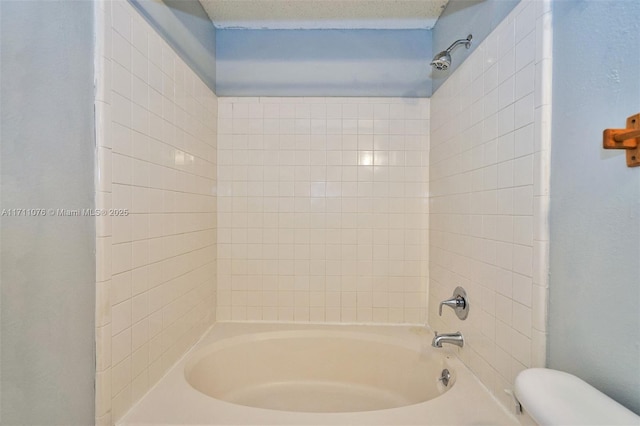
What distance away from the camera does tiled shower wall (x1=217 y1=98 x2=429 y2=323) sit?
204 centimetres

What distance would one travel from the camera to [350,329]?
198cm

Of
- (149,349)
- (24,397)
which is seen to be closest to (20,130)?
(24,397)

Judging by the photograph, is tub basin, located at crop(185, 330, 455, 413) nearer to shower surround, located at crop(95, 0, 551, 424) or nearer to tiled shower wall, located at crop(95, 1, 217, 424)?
shower surround, located at crop(95, 0, 551, 424)

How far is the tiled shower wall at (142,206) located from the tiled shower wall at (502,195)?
4.33 ft

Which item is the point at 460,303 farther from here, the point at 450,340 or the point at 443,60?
the point at 443,60

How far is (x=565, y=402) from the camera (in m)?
0.68

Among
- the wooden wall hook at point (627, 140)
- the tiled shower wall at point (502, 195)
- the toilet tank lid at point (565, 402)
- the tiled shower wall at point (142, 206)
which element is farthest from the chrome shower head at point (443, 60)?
the toilet tank lid at point (565, 402)

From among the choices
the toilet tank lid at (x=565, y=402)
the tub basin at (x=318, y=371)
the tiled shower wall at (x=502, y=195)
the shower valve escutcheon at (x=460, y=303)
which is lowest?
the tub basin at (x=318, y=371)

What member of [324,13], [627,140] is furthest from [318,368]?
[324,13]

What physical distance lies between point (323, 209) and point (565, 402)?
1525mm

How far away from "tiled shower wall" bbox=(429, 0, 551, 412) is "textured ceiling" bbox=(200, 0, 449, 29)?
0.53m

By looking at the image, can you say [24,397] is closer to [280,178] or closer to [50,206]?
[50,206]

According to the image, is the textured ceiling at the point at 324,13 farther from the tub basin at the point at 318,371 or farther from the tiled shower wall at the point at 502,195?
the tub basin at the point at 318,371

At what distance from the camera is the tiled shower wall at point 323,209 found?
2.04 metres
